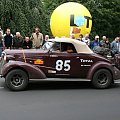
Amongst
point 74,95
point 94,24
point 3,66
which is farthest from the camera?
point 94,24

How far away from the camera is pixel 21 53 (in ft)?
35.5

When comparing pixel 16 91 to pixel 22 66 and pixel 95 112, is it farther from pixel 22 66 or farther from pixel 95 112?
pixel 95 112

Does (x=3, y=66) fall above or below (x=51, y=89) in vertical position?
above

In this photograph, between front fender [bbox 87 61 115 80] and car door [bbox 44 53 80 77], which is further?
front fender [bbox 87 61 115 80]

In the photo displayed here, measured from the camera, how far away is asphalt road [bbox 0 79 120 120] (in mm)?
7707

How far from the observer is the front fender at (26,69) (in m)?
10.5

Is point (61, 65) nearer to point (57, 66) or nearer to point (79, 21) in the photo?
point (57, 66)

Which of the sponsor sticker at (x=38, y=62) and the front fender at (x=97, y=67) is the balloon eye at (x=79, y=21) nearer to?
the front fender at (x=97, y=67)

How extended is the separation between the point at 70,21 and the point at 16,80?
343 inches

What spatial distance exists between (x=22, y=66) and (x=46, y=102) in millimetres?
1889

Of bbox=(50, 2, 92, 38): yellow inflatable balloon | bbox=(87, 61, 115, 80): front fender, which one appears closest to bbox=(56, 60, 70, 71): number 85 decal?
bbox=(87, 61, 115, 80): front fender

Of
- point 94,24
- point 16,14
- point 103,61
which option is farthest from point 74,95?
point 94,24

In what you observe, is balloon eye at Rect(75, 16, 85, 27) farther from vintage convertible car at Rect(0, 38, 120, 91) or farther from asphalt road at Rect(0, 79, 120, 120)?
vintage convertible car at Rect(0, 38, 120, 91)

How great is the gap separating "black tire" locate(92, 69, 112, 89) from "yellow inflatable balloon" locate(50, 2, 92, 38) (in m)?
7.38
